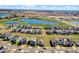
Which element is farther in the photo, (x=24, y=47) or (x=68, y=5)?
(x=68, y=5)

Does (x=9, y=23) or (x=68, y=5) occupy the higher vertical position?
(x=68, y=5)
